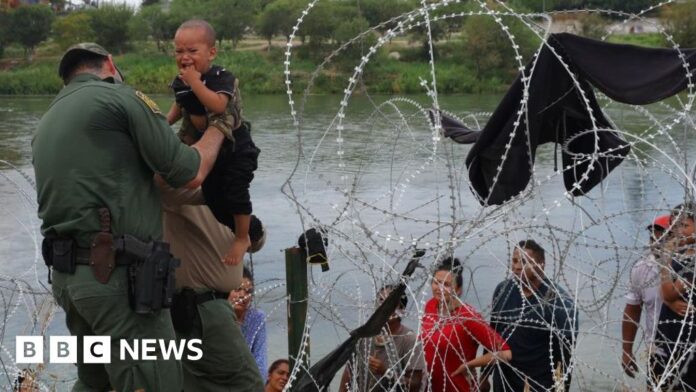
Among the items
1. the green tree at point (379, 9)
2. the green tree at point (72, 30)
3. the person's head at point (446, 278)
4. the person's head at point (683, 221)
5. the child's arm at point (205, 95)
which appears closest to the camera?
the child's arm at point (205, 95)

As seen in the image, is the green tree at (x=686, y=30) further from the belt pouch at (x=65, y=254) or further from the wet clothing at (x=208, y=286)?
the belt pouch at (x=65, y=254)

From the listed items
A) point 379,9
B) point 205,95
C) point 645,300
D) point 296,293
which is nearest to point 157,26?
point 379,9

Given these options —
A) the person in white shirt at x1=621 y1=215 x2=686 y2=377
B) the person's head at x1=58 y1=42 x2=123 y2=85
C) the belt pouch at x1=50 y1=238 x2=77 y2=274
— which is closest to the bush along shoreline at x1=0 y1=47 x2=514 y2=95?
the person in white shirt at x1=621 y1=215 x2=686 y2=377

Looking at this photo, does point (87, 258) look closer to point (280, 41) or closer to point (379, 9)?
point (379, 9)

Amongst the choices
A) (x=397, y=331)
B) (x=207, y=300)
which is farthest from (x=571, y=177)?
(x=207, y=300)

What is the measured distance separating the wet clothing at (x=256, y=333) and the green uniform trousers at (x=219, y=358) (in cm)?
117

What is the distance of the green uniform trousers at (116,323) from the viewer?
360 cm

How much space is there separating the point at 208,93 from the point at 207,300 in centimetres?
79

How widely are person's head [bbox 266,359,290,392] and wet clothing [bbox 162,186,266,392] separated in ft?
5.02

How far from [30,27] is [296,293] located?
161 ft

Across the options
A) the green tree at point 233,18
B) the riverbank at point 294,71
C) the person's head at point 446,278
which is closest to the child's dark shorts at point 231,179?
the person's head at point 446,278

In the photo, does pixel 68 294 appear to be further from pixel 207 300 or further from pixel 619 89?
pixel 619 89

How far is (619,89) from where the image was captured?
18.8 feet

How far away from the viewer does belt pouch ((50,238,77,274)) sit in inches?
142
